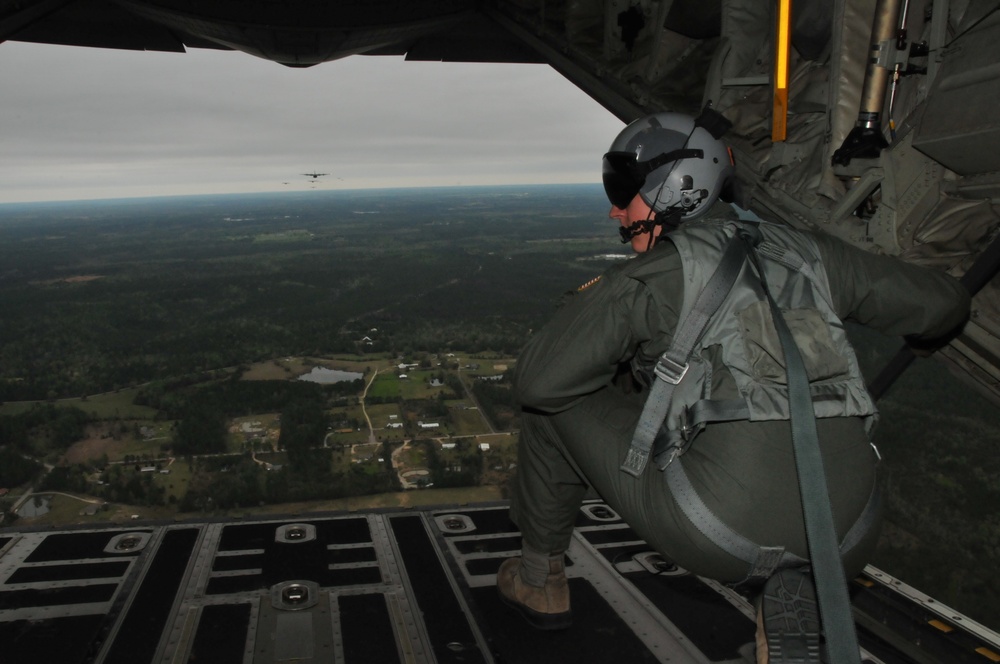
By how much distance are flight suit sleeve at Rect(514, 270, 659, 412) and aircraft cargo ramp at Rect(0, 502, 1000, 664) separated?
3.30 feet

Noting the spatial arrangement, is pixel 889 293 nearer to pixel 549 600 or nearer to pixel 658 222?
pixel 658 222

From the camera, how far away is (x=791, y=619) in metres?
1.68

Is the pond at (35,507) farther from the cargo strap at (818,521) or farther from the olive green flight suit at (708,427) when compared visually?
the cargo strap at (818,521)

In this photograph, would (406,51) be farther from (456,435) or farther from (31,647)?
(456,435)

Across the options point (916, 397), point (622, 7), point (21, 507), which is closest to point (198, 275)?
point (21, 507)

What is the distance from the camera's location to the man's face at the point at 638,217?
2.10 m

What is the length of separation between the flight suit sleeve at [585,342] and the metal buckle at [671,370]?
12 centimetres

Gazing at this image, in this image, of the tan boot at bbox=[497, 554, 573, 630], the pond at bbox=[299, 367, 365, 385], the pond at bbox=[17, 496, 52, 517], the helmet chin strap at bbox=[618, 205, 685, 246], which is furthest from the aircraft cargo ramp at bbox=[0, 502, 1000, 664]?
the pond at bbox=[299, 367, 365, 385]

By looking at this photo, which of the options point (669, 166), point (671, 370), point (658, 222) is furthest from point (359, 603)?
point (669, 166)

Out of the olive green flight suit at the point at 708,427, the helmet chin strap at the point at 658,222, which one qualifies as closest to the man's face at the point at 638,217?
the helmet chin strap at the point at 658,222

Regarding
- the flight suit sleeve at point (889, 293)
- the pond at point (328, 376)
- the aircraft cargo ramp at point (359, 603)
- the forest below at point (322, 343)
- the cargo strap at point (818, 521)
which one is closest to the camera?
the cargo strap at point (818, 521)

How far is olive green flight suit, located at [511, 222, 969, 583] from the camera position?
1656 mm

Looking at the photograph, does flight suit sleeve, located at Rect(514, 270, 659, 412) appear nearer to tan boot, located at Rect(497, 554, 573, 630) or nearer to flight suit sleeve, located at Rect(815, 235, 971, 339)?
flight suit sleeve, located at Rect(815, 235, 971, 339)

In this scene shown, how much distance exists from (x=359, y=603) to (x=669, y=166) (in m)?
1.90
